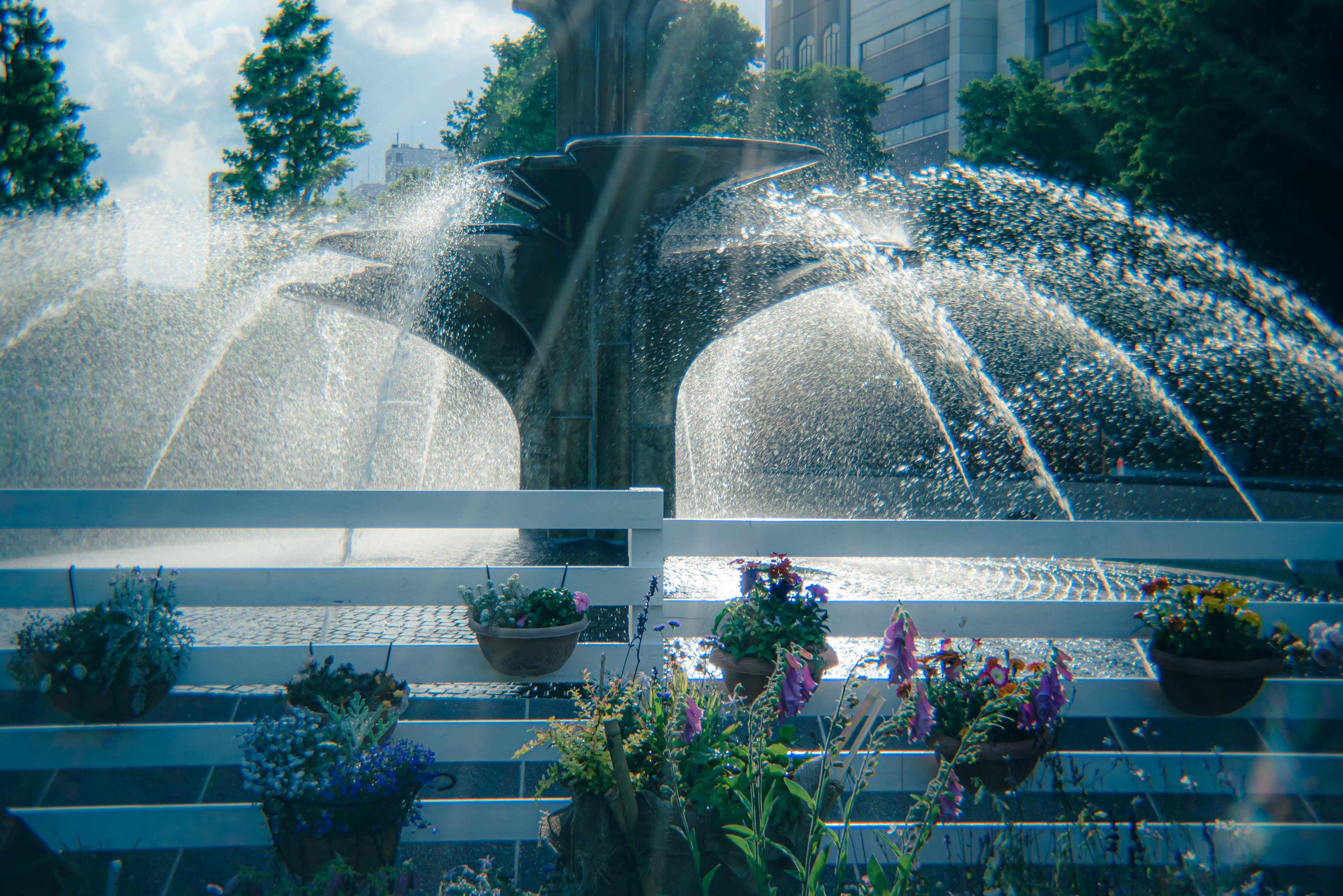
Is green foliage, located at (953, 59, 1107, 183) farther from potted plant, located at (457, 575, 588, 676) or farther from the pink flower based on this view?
potted plant, located at (457, 575, 588, 676)

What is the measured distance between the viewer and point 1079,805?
3021 millimetres

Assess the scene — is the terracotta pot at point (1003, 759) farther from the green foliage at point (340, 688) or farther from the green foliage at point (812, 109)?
the green foliage at point (812, 109)

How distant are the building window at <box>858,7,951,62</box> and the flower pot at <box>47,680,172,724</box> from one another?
46395 millimetres

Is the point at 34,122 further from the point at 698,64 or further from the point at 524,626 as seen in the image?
the point at 524,626

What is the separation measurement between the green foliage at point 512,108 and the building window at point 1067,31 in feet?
78.2

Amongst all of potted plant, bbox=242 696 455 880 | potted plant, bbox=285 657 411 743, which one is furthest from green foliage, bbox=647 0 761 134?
potted plant, bbox=242 696 455 880

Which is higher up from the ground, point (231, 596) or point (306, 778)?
point (231, 596)

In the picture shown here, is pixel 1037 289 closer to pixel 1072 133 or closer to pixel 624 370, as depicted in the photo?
pixel 1072 133

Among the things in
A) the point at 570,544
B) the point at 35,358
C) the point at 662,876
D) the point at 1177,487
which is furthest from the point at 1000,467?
the point at 35,358

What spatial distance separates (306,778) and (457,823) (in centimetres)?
68

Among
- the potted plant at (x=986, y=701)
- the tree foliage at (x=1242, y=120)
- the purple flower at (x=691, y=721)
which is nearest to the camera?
the purple flower at (x=691, y=721)

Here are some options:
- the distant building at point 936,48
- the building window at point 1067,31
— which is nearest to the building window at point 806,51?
the distant building at point 936,48

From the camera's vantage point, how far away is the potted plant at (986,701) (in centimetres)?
267

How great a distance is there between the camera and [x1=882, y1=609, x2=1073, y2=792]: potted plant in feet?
8.75
